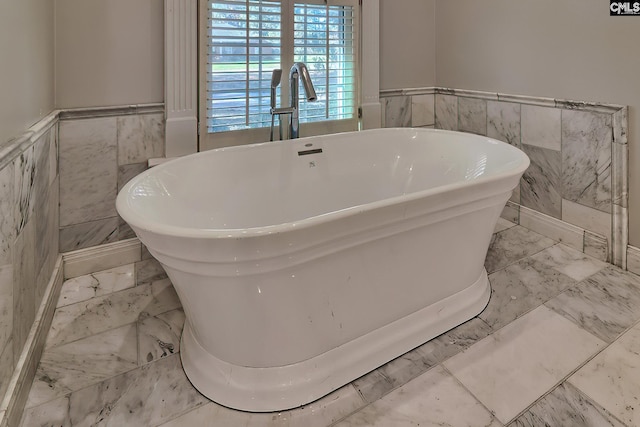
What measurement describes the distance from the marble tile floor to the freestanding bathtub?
0.06 m

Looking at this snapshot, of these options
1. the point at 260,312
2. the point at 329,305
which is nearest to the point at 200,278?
the point at 260,312

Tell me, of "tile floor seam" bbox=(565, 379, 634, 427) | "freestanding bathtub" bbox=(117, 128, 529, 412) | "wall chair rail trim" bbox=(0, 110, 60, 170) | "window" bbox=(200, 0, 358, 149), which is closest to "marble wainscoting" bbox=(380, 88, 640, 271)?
"window" bbox=(200, 0, 358, 149)

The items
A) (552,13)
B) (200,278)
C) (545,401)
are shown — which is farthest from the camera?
(552,13)

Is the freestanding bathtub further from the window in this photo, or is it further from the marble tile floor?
the window

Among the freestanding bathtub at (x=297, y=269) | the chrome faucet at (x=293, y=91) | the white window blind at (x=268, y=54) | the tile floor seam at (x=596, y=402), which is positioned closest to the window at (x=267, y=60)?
the white window blind at (x=268, y=54)

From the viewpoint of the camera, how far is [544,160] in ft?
7.45

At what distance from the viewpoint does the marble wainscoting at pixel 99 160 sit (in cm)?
182

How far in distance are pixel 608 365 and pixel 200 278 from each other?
1400 millimetres

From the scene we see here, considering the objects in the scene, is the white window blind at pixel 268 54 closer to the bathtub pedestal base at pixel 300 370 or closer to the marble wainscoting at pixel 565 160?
the marble wainscoting at pixel 565 160

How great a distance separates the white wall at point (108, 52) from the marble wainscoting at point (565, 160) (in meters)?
1.50

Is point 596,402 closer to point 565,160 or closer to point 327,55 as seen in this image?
point 565,160

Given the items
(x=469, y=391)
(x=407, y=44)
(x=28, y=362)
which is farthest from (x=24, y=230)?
(x=407, y=44)

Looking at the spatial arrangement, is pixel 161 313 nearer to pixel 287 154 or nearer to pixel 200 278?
pixel 200 278

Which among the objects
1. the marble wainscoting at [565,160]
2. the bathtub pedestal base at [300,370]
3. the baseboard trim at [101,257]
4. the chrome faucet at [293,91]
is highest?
the chrome faucet at [293,91]
